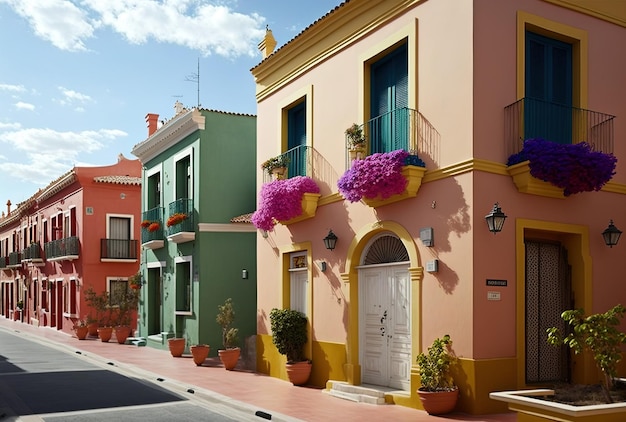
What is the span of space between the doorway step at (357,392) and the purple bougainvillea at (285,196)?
3689 millimetres

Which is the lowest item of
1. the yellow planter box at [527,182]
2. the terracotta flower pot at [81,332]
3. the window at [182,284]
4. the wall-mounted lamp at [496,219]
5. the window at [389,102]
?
the terracotta flower pot at [81,332]

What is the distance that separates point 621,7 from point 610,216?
152 inches

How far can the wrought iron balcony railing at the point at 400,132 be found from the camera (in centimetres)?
1145

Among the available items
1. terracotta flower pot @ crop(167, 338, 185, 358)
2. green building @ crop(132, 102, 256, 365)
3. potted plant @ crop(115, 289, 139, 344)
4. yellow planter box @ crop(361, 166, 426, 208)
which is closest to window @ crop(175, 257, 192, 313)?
green building @ crop(132, 102, 256, 365)

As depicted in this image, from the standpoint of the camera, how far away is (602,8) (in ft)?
39.5

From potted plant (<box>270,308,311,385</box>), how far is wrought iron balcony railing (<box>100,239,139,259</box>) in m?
18.2

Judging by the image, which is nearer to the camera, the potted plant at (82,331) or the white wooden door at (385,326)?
the white wooden door at (385,326)

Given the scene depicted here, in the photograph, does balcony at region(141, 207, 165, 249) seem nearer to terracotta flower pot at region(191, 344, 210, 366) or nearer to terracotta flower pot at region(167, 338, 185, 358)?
terracotta flower pot at region(167, 338, 185, 358)

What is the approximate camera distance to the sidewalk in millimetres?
10367

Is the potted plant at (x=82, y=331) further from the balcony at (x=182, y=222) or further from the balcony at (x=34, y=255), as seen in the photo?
the balcony at (x=34, y=255)

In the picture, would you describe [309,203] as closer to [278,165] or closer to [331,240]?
[331,240]

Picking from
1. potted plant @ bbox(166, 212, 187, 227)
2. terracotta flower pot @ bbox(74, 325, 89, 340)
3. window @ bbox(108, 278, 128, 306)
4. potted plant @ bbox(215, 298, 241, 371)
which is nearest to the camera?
potted plant @ bbox(215, 298, 241, 371)

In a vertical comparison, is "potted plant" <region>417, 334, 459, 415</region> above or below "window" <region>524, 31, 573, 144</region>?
below

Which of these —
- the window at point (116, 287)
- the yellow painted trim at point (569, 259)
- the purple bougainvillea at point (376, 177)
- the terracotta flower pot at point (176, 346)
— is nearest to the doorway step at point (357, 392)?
the yellow painted trim at point (569, 259)
